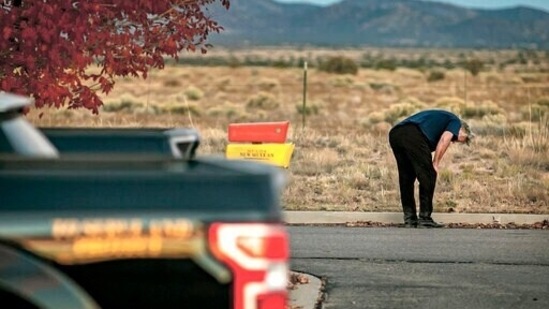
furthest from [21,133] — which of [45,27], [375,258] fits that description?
[375,258]

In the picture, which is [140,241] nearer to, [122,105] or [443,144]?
[443,144]

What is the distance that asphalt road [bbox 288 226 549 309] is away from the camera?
10.1 metres

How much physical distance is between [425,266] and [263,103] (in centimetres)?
3934

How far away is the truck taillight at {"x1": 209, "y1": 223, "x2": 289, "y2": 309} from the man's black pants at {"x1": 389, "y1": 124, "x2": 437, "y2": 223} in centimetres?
1073

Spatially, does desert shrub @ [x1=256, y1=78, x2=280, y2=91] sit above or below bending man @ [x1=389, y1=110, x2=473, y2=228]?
below

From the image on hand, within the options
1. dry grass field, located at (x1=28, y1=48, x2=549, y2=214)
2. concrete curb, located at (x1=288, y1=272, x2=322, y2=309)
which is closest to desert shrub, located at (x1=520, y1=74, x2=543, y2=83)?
dry grass field, located at (x1=28, y1=48, x2=549, y2=214)

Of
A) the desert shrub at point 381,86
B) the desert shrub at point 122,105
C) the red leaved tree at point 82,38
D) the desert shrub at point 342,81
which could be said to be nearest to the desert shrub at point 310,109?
the desert shrub at point 122,105

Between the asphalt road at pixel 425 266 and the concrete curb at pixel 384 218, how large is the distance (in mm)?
660

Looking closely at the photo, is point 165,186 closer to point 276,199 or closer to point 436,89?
point 276,199

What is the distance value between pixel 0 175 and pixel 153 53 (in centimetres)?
781

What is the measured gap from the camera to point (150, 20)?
39.5 feet

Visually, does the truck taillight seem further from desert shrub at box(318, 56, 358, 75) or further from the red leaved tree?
desert shrub at box(318, 56, 358, 75)

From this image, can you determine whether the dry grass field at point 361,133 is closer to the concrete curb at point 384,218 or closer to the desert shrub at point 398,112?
the desert shrub at point 398,112

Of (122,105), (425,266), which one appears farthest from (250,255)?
(122,105)
